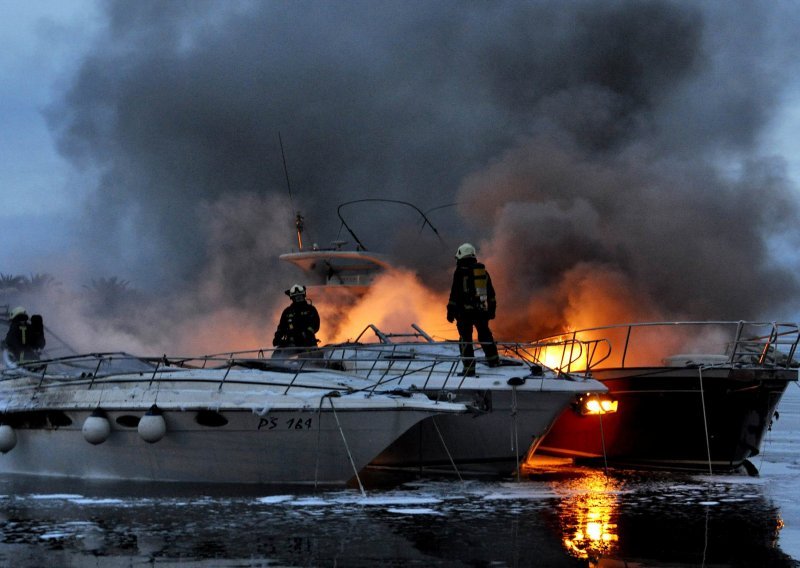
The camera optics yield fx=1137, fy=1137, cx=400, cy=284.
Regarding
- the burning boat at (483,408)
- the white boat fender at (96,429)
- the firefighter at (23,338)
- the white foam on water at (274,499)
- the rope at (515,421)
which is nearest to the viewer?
the white foam on water at (274,499)

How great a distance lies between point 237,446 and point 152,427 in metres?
0.99

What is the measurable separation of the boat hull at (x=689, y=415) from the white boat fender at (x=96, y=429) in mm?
6510

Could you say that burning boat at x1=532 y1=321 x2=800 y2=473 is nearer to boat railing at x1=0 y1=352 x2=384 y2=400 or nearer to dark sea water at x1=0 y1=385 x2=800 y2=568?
dark sea water at x1=0 y1=385 x2=800 y2=568

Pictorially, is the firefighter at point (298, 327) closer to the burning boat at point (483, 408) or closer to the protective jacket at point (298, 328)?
the protective jacket at point (298, 328)

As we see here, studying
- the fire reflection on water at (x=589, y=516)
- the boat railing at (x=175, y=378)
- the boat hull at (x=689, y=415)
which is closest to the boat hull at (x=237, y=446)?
the boat railing at (x=175, y=378)

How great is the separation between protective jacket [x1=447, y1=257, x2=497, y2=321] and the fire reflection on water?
8.42 feet

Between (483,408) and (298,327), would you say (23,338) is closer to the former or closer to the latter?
(298,327)

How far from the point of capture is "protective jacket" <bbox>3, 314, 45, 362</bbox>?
679 inches

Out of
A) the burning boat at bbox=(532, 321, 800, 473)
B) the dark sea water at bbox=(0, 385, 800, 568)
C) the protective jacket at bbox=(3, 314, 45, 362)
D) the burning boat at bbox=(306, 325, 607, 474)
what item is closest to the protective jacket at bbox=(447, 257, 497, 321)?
the burning boat at bbox=(306, 325, 607, 474)

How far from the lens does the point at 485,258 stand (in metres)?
25.2

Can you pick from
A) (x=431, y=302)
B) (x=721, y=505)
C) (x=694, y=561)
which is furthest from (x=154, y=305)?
(x=694, y=561)

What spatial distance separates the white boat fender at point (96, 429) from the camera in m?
13.4

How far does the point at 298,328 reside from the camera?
54.7ft

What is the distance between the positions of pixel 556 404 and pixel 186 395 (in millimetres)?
4566
